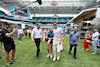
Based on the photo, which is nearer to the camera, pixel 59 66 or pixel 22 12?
pixel 59 66

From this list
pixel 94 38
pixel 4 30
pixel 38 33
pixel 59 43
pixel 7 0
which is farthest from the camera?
pixel 7 0

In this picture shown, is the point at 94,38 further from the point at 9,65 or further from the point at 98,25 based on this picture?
the point at 9,65

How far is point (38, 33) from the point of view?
344 cm

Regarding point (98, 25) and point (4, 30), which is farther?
point (98, 25)

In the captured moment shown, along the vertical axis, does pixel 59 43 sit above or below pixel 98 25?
below

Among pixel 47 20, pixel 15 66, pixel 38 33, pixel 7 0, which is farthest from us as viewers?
pixel 47 20

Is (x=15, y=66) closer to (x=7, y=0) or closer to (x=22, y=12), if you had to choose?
(x=7, y=0)

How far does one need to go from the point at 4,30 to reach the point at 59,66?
8.57ft

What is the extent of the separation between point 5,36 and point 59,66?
2497 millimetres

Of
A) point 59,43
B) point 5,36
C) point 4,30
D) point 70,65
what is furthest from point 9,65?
point 70,65

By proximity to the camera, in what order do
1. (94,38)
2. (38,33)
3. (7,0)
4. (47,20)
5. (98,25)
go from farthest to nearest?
(47,20) → (7,0) → (98,25) → (94,38) → (38,33)

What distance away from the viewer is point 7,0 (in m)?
25.7

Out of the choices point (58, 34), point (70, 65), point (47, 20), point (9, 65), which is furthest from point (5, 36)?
point (47, 20)

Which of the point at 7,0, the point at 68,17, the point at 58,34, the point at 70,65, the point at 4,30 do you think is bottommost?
the point at 70,65
